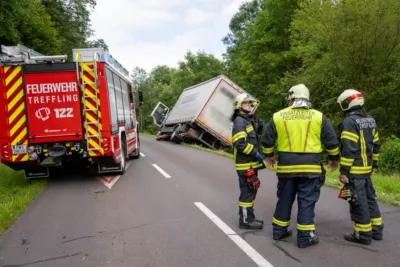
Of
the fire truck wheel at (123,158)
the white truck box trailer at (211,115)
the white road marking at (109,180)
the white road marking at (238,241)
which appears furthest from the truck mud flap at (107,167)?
the white truck box trailer at (211,115)

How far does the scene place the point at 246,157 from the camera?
4.71 metres

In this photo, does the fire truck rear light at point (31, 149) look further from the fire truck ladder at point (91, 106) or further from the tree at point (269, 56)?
the tree at point (269, 56)

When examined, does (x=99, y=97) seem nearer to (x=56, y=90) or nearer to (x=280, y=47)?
(x=56, y=90)

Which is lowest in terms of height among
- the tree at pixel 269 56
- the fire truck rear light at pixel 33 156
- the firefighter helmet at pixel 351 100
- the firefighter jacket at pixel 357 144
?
the fire truck rear light at pixel 33 156

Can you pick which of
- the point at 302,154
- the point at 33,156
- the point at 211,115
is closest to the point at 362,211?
the point at 302,154

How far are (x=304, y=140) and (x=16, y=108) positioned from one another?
675 centimetres

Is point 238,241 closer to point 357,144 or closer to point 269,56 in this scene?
point 357,144

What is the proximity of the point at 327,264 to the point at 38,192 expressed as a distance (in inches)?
251

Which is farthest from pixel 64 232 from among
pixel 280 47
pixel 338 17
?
pixel 280 47

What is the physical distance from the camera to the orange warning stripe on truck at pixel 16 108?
26.2 ft

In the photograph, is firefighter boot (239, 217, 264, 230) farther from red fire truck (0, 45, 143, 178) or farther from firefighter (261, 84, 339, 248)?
red fire truck (0, 45, 143, 178)

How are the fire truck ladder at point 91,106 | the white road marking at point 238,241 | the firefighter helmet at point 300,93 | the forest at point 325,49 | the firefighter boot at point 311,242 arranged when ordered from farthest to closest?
the forest at point 325,49, the fire truck ladder at point 91,106, the firefighter helmet at point 300,93, the firefighter boot at point 311,242, the white road marking at point 238,241

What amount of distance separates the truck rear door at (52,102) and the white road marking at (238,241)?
4.06 meters

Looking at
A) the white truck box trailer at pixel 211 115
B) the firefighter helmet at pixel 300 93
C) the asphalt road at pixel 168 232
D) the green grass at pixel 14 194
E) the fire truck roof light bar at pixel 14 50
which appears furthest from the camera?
the white truck box trailer at pixel 211 115
